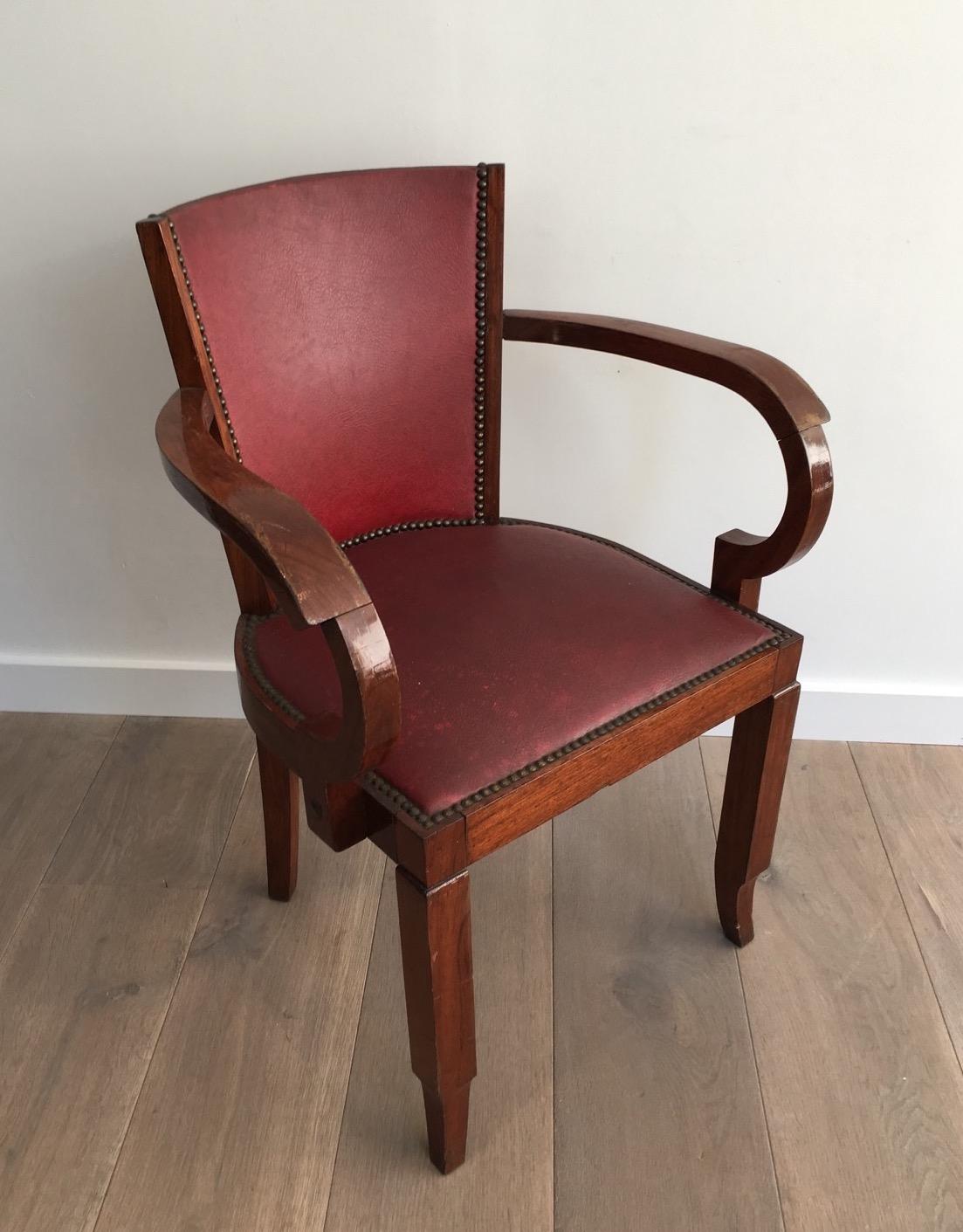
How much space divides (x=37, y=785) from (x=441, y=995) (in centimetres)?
95

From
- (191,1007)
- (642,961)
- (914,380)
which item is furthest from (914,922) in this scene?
(191,1007)

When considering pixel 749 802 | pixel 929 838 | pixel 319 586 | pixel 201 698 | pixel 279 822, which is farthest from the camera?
pixel 201 698

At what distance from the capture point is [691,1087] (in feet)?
3.96

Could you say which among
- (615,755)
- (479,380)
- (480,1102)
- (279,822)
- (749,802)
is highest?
(479,380)

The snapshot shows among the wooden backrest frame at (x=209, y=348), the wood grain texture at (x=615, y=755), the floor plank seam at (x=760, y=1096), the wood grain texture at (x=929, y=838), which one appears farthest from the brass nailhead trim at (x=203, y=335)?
the wood grain texture at (x=929, y=838)

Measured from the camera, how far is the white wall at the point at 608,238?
1278 mm

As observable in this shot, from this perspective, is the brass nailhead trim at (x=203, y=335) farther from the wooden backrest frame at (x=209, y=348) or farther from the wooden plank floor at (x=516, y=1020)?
the wooden plank floor at (x=516, y=1020)

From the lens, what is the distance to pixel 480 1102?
1199 millimetres

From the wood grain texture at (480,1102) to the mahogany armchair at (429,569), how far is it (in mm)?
51

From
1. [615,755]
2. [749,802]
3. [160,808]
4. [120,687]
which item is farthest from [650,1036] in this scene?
[120,687]

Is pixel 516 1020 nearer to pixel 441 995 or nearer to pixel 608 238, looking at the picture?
pixel 441 995

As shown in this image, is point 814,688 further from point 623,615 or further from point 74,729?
point 74,729

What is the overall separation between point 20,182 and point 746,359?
98cm

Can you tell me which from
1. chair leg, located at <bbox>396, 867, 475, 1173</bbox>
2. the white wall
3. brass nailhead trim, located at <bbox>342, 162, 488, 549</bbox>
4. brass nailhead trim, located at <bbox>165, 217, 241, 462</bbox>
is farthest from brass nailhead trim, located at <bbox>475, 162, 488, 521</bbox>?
chair leg, located at <bbox>396, 867, 475, 1173</bbox>
